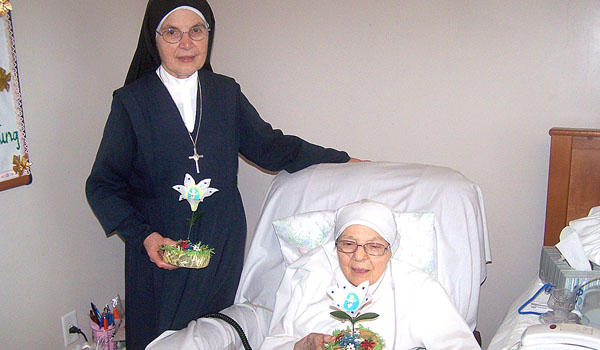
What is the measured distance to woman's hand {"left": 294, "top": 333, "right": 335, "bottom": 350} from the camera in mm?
1713

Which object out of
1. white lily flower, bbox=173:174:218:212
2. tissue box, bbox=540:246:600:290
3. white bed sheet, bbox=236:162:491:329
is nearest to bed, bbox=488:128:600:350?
tissue box, bbox=540:246:600:290

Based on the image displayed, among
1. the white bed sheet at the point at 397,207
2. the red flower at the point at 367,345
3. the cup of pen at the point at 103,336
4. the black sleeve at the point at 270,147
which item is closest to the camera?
the red flower at the point at 367,345

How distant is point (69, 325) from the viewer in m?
2.47

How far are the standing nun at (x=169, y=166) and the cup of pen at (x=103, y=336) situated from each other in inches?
15.8

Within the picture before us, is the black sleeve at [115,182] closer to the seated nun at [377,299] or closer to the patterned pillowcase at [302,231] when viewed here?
the patterned pillowcase at [302,231]

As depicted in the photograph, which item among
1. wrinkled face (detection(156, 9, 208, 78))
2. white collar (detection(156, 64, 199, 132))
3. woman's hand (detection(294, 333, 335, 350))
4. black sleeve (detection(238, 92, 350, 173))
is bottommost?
woman's hand (detection(294, 333, 335, 350))

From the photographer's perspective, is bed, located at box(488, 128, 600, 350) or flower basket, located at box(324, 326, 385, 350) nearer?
flower basket, located at box(324, 326, 385, 350)

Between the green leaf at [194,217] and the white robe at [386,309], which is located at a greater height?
the green leaf at [194,217]

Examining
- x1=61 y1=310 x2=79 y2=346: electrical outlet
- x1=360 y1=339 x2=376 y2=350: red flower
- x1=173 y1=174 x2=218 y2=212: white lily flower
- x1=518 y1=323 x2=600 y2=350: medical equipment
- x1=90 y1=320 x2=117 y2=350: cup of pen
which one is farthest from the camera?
x1=90 y1=320 x2=117 y2=350: cup of pen

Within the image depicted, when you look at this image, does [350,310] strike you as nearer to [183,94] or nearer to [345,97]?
[183,94]

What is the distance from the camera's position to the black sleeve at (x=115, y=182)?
1.96 metres

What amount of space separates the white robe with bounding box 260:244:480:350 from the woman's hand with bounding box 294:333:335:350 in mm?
80

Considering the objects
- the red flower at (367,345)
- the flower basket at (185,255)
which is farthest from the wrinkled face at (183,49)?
the red flower at (367,345)

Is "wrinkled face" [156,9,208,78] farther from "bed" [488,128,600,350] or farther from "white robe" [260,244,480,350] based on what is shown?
"bed" [488,128,600,350]
